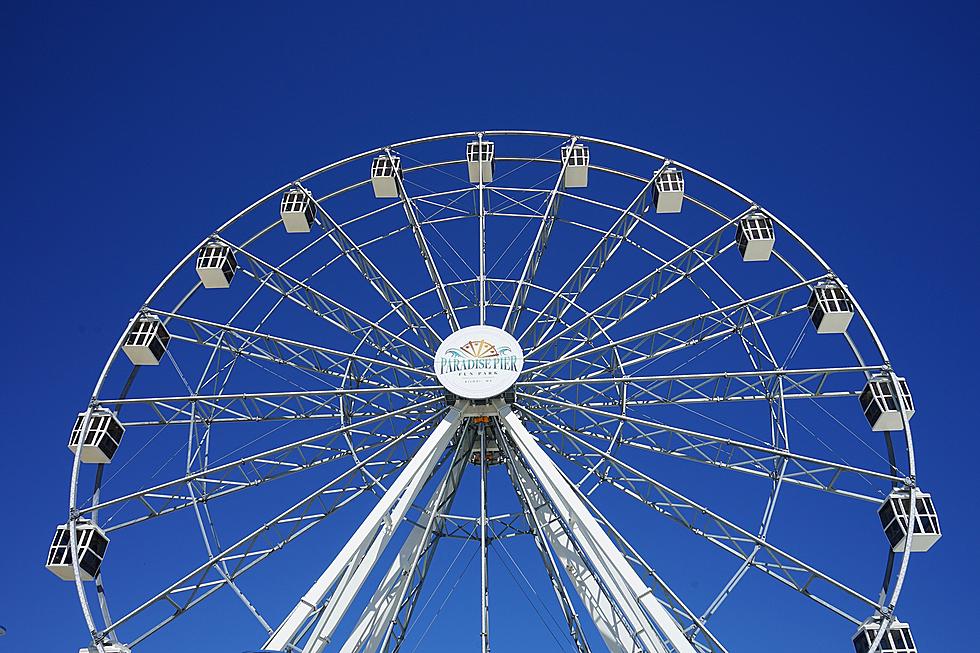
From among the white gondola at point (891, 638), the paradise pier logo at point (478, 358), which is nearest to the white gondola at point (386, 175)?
the paradise pier logo at point (478, 358)

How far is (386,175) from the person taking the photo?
25562mm

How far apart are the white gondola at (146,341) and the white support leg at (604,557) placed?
7987mm

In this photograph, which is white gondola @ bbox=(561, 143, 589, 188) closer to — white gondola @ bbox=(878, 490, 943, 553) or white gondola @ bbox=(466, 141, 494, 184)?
white gondola @ bbox=(466, 141, 494, 184)

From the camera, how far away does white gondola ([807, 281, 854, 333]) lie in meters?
22.2

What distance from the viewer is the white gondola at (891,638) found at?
61.6 ft

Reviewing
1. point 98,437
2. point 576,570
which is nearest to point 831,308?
point 576,570

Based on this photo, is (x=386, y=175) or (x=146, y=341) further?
(x=386, y=175)

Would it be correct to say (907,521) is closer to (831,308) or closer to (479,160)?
(831,308)

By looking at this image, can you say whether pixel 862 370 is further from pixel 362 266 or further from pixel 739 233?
pixel 362 266

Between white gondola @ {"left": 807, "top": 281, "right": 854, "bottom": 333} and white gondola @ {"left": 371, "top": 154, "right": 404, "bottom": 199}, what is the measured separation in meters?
10.8

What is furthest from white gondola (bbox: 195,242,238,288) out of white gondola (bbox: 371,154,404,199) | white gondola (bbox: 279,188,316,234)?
white gondola (bbox: 371,154,404,199)

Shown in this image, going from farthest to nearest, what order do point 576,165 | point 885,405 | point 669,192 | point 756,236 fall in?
point 576,165, point 669,192, point 756,236, point 885,405

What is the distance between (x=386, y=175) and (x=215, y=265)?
4.98m

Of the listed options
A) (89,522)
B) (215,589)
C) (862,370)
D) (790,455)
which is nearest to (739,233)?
(862,370)
